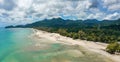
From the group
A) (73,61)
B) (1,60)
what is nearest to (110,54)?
(73,61)

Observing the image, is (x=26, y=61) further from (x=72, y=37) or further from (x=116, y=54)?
(x=72, y=37)

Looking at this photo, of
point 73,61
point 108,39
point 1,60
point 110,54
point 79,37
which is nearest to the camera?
point 73,61

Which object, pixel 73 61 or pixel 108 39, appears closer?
pixel 73 61

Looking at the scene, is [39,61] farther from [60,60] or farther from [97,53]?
[97,53]

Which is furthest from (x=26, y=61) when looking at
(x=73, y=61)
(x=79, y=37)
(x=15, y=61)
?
(x=79, y=37)

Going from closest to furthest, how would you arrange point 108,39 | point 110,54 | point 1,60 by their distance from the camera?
point 1,60 → point 110,54 → point 108,39

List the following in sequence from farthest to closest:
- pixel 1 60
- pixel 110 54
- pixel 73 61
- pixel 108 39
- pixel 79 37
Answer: pixel 79 37 < pixel 108 39 < pixel 110 54 < pixel 1 60 < pixel 73 61

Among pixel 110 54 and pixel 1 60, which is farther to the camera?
pixel 110 54

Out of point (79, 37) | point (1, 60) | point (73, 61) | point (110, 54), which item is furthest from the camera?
point (79, 37)
